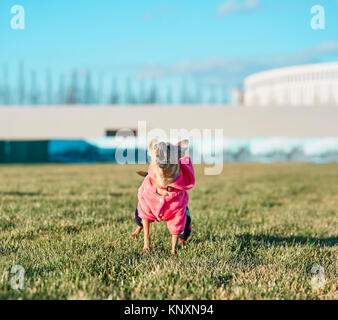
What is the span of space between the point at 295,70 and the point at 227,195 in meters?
46.9

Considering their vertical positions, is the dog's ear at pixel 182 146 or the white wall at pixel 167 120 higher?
the white wall at pixel 167 120

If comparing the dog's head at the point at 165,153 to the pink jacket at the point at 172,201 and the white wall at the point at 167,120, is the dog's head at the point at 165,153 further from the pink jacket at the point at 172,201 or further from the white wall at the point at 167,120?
the white wall at the point at 167,120

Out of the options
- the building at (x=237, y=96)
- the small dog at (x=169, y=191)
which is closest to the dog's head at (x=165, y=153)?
the small dog at (x=169, y=191)

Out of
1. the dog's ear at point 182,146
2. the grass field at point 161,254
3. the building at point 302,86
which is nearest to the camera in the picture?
the grass field at point 161,254

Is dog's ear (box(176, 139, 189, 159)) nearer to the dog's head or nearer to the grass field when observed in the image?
the dog's head

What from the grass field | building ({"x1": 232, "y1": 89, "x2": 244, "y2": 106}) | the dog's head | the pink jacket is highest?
building ({"x1": 232, "y1": 89, "x2": 244, "y2": 106})

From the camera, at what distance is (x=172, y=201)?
12.0 feet

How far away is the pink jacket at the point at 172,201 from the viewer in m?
3.63

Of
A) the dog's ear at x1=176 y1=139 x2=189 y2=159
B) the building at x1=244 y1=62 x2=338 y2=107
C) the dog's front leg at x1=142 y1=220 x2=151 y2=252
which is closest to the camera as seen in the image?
the dog's ear at x1=176 y1=139 x2=189 y2=159

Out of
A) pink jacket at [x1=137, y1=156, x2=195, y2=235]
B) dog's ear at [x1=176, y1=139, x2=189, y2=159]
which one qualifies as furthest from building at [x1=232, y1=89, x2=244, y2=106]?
dog's ear at [x1=176, y1=139, x2=189, y2=159]

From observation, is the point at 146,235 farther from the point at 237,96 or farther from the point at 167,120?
the point at 237,96

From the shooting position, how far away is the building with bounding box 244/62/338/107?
1901 inches

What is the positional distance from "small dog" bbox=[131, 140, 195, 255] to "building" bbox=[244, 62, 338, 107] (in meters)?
44.1
